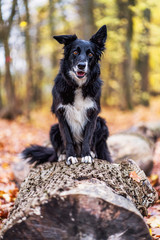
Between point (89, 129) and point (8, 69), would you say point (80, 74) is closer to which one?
point (89, 129)

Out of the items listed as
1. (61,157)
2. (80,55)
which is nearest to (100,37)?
(80,55)

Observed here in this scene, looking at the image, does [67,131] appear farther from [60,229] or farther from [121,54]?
[121,54]

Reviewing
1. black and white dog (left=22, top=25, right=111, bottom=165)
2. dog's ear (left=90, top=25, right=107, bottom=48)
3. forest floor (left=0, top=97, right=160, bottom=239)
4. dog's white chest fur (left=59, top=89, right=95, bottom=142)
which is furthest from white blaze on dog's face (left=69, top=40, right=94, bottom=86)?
forest floor (left=0, top=97, right=160, bottom=239)

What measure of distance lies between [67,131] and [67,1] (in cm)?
798

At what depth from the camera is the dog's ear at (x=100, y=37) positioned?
350cm

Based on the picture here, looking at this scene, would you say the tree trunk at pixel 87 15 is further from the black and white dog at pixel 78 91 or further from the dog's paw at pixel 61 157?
the dog's paw at pixel 61 157

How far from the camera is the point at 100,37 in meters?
3.57

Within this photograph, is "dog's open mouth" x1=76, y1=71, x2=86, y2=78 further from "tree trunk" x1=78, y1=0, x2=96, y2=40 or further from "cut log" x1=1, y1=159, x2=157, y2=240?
"tree trunk" x1=78, y1=0, x2=96, y2=40

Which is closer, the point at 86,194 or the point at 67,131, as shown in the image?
the point at 86,194

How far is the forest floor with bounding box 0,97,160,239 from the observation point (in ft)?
11.3

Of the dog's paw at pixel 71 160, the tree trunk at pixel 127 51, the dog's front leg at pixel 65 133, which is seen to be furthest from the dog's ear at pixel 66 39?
the tree trunk at pixel 127 51

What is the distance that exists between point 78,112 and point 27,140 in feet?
14.9

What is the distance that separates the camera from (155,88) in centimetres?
1909

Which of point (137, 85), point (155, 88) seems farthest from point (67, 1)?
point (155, 88)
